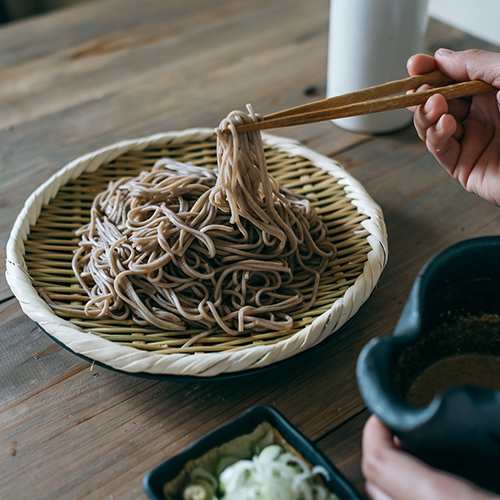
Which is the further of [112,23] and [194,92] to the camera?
[112,23]

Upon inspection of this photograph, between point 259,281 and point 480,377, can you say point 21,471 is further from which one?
point 480,377

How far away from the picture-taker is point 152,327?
109cm

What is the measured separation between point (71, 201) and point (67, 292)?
251 mm

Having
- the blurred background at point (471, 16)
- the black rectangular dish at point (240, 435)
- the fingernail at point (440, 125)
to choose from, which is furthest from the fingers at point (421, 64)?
the blurred background at point (471, 16)

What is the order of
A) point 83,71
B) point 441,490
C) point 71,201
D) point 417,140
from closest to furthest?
point 441,490 → point 71,201 → point 417,140 → point 83,71

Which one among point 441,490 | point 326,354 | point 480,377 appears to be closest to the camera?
point 441,490

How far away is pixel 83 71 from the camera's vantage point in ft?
6.20

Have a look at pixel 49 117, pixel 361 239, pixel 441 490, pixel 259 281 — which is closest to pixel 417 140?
pixel 361 239

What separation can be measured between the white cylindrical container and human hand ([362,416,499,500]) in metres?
0.97

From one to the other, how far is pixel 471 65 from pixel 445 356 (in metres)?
0.56

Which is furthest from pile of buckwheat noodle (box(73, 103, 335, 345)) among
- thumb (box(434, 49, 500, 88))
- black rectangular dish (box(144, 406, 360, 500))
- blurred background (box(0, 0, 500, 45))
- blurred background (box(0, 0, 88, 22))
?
blurred background (box(0, 0, 88, 22))

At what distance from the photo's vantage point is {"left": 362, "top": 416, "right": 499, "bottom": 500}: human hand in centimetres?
71

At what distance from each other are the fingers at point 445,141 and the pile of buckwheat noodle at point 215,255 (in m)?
0.27

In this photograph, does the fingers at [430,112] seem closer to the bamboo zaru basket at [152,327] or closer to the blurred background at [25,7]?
A: the bamboo zaru basket at [152,327]
